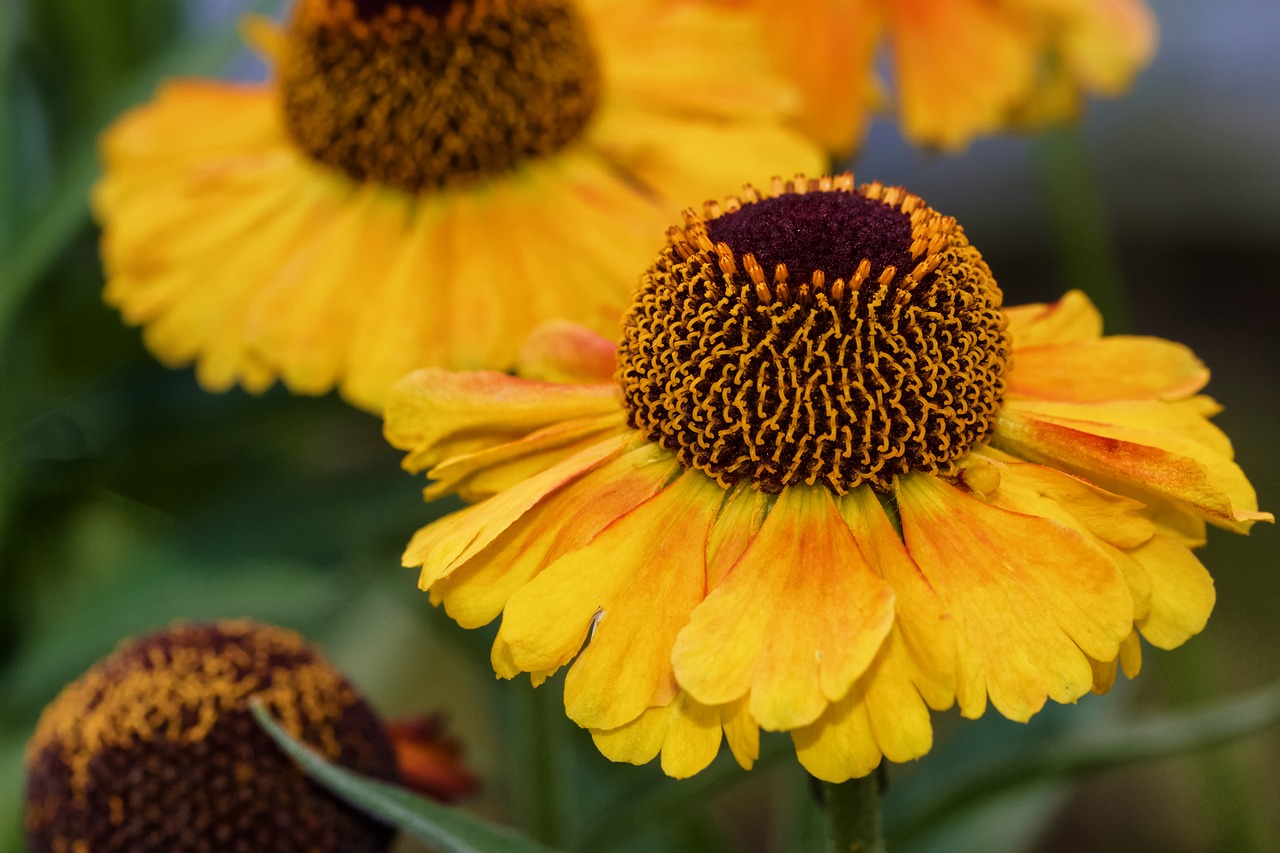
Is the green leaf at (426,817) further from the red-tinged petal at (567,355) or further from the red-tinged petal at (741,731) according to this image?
the red-tinged petal at (567,355)

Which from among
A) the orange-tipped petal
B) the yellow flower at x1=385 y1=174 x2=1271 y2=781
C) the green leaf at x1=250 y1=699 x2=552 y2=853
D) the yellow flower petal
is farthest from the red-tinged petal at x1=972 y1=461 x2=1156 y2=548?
the yellow flower petal

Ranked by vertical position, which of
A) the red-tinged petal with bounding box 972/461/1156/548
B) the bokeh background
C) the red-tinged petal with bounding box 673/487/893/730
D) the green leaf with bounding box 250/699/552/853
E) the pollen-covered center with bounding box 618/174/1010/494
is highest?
the pollen-covered center with bounding box 618/174/1010/494

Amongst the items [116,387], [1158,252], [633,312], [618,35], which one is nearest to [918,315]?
[633,312]

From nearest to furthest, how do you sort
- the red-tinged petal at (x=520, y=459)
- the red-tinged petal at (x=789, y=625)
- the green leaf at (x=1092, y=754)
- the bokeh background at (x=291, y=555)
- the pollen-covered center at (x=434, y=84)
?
the red-tinged petal at (x=789, y=625) → the red-tinged petal at (x=520, y=459) → the green leaf at (x=1092, y=754) → the pollen-covered center at (x=434, y=84) → the bokeh background at (x=291, y=555)

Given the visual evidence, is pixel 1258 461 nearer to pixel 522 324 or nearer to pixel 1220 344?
pixel 1220 344

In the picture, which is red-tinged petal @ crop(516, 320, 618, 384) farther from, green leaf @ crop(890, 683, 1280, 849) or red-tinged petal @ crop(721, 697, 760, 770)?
green leaf @ crop(890, 683, 1280, 849)

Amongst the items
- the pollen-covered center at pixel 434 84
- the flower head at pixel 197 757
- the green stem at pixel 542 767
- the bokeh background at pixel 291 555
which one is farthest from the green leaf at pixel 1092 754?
the pollen-covered center at pixel 434 84
